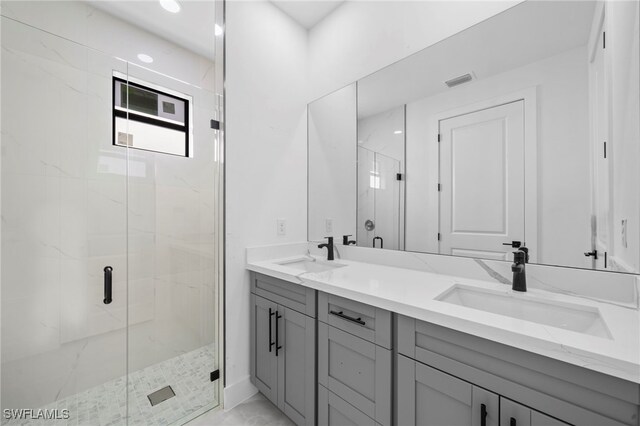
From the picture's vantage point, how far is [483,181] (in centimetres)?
130

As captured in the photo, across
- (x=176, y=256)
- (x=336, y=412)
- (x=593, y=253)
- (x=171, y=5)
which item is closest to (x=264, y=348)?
(x=336, y=412)

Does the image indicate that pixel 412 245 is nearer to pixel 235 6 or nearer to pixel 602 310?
pixel 602 310

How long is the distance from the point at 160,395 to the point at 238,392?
46 centimetres

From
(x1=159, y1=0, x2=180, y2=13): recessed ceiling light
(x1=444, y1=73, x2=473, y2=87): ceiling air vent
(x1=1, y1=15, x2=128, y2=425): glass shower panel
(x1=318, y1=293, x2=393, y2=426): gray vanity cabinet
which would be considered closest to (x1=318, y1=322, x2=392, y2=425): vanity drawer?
(x1=318, y1=293, x2=393, y2=426): gray vanity cabinet

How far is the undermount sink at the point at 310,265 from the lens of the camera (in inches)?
73.2

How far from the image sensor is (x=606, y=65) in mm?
987

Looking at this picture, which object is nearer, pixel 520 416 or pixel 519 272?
pixel 520 416

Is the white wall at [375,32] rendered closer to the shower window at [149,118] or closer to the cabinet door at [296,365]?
the shower window at [149,118]

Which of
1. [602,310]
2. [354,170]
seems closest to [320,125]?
[354,170]

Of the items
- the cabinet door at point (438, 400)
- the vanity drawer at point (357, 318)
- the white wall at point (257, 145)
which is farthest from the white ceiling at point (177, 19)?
the cabinet door at point (438, 400)

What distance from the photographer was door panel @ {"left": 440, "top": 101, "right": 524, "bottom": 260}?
1.21 meters

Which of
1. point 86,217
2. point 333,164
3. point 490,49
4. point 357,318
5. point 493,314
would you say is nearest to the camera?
point 493,314

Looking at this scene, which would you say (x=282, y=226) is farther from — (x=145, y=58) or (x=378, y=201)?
(x=145, y=58)

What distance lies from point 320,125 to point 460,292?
5.26ft
